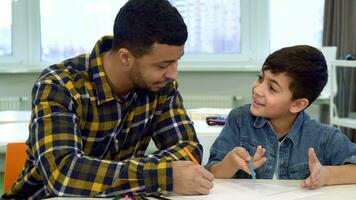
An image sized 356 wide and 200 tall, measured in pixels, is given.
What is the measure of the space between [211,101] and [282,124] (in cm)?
308

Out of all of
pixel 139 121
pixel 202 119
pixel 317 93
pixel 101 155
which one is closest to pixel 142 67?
pixel 139 121

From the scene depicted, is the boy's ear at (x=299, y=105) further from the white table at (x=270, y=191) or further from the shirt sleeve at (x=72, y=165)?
the shirt sleeve at (x=72, y=165)

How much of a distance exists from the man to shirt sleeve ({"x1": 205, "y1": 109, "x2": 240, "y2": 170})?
0.35 ft

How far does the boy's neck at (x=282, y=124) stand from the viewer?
165cm

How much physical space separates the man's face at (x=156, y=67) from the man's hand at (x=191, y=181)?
0.90 ft

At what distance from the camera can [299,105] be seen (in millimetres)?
1639

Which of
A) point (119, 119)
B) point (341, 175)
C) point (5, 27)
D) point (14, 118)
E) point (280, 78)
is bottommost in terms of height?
point (14, 118)

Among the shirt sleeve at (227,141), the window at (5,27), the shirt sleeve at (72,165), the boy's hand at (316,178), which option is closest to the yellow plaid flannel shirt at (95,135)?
the shirt sleeve at (72,165)

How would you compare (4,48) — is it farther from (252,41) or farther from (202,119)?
(202,119)

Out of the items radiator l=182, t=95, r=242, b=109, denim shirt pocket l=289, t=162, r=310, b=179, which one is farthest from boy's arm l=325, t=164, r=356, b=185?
radiator l=182, t=95, r=242, b=109

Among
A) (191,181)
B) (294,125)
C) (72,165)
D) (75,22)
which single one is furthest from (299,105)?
(75,22)

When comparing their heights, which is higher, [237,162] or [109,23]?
[109,23]

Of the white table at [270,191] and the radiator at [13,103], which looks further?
the radiator at [13,103]

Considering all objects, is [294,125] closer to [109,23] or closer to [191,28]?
[191,28]
